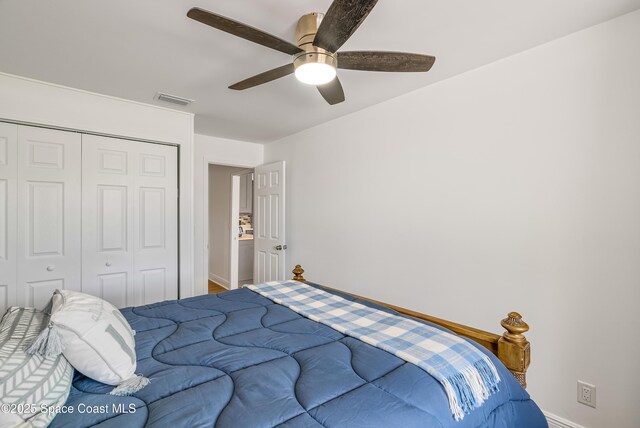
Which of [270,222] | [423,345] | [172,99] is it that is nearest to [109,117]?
[172,99]

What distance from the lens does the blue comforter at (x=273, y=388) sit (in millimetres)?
934

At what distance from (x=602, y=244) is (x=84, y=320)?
256 centimetres

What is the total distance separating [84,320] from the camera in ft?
3.66

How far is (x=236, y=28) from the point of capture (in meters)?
1.39

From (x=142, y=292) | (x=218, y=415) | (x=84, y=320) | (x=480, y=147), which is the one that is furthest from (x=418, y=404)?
(x=142, y=292)

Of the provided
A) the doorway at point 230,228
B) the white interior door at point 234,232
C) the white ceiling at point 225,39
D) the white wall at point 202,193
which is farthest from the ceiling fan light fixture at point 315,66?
the white interior door at point 234,232

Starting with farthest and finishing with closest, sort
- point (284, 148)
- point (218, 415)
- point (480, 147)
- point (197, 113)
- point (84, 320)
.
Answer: point (284, 148)
point (197, 113)
point (480, 147)
point (84, 320)
point (218, 415)

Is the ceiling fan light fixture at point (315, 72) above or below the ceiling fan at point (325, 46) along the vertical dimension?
below

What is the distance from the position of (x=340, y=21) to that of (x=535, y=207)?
5.55 ft

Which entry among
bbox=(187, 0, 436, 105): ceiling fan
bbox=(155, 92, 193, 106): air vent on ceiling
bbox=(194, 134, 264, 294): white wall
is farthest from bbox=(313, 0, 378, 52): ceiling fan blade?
bbox=(194, 134, 264, 294): white wall

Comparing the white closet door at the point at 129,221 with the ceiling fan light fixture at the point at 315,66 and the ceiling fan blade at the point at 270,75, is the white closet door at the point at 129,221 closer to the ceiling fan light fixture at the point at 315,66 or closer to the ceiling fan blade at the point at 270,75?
the ceiling fan blade at the point at 270,75

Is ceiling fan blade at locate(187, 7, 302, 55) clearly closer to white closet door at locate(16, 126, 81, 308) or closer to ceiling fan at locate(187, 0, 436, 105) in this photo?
ceiling fan at locate(187, 0, 436, 105)

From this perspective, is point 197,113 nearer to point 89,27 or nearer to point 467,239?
point 89,27

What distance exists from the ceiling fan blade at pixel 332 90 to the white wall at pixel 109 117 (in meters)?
1.90
